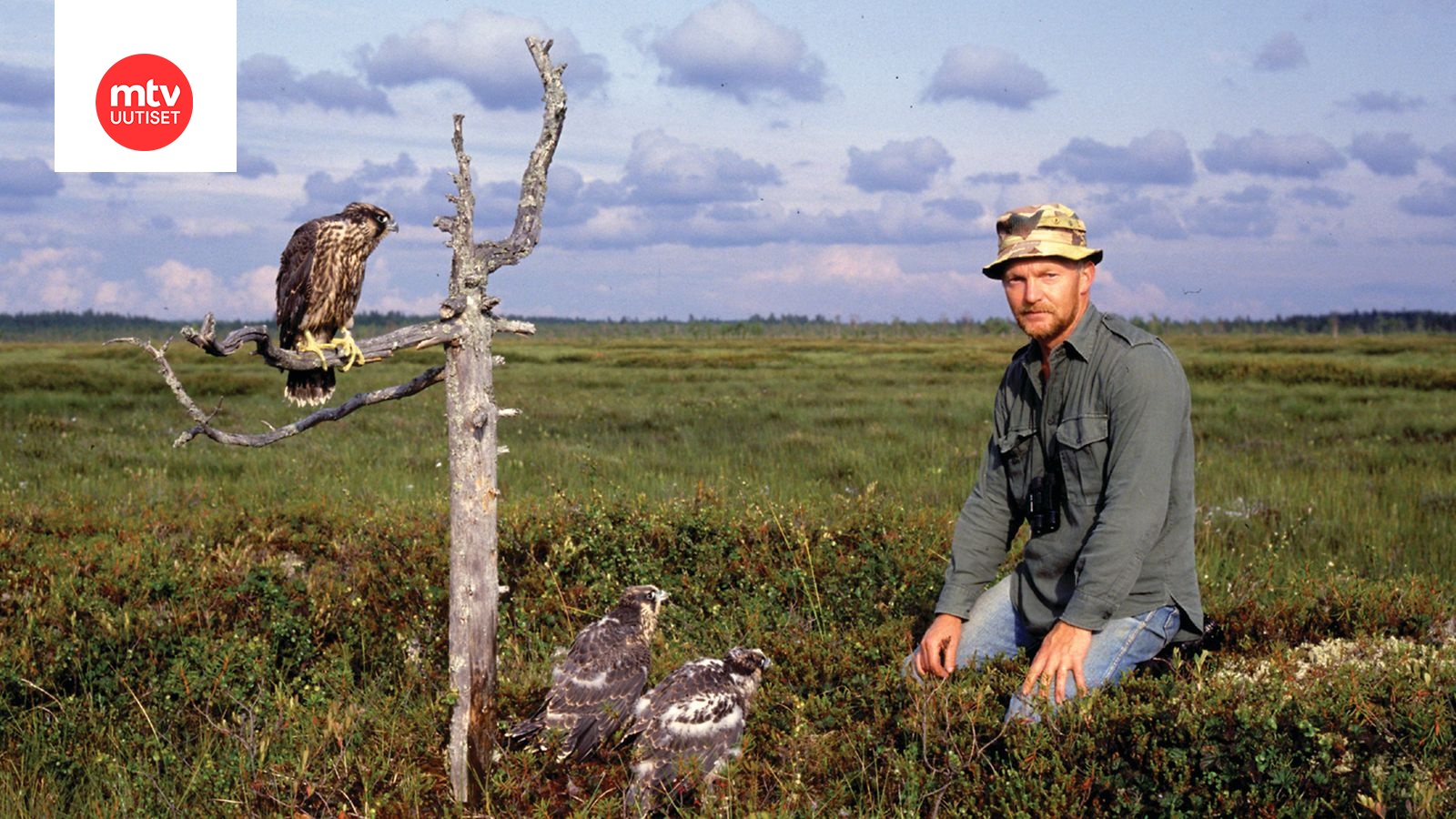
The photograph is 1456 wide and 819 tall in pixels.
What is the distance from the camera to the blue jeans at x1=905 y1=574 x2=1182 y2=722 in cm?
508

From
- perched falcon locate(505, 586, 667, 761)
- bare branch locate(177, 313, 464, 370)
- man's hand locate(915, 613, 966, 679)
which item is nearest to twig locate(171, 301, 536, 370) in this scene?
bare branch locate(177, 313, 464, 370)

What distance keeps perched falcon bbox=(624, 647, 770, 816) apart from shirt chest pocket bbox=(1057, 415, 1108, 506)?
2003 millimetres

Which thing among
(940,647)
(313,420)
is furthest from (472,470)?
(940,647)

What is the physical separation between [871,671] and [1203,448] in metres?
13.3

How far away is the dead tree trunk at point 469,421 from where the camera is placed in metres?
4.80

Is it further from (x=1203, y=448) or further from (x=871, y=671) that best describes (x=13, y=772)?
(x=1203, y=448)

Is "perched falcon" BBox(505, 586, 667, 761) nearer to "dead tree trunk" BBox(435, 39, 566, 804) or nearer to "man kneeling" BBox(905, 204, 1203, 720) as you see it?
"dead tree trunk" BBox(435, 39, 566, 804)

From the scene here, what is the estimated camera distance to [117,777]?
5.33m

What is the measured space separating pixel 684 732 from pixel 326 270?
4059mm

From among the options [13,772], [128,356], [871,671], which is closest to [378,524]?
[13,772]

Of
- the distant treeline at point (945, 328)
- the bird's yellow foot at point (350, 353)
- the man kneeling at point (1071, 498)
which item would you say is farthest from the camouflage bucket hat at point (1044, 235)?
the distant treeline at point (945, 328)

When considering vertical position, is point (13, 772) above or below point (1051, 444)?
below

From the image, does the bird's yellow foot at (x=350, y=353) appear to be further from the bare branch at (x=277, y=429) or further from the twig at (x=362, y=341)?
the bare branch at (x=277, y=429)

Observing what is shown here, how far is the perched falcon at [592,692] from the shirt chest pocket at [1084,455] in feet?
8.02
